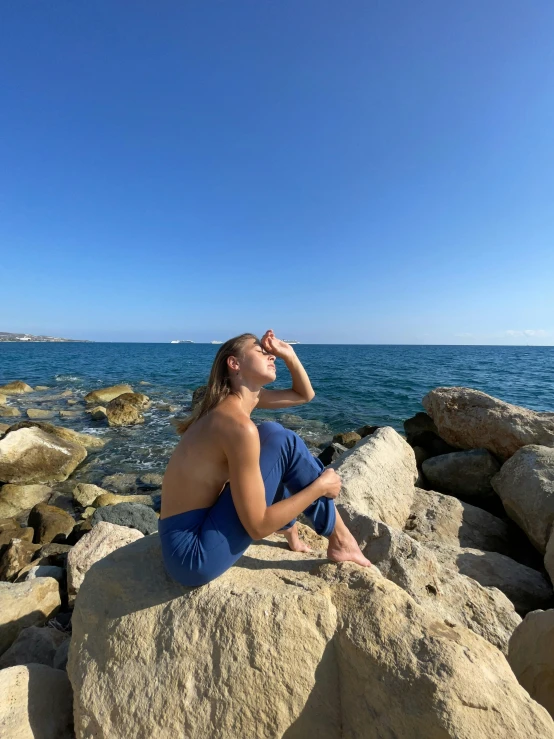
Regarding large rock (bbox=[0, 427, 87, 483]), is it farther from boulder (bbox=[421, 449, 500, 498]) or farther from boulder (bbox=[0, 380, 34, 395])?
boulder (bbox=[0, 380, 34, 395])

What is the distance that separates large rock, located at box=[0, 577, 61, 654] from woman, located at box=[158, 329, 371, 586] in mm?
2171

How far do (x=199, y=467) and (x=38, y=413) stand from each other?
17.2 metres

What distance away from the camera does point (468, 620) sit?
3.03m

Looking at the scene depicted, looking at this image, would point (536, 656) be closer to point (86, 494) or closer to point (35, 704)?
point (35, 704)

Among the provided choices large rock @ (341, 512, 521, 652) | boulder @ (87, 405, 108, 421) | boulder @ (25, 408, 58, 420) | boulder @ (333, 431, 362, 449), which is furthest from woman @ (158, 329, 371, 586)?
boulder @ (25, 408, 58, 420)

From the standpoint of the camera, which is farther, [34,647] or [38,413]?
[38,413]

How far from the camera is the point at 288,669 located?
77.4 inches

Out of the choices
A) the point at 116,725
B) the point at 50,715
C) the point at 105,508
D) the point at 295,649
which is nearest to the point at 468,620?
the point at 295,649

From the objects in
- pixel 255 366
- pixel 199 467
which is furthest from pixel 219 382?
pixel 199 467

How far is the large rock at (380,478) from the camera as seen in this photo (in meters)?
4.90

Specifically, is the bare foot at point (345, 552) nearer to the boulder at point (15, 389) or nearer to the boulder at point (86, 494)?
the boulder at point (86, 494)

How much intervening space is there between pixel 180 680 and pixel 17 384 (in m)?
24.6

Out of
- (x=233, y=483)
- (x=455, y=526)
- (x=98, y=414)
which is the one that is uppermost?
(x=233, y=483)

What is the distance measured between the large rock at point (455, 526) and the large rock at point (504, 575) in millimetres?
635
